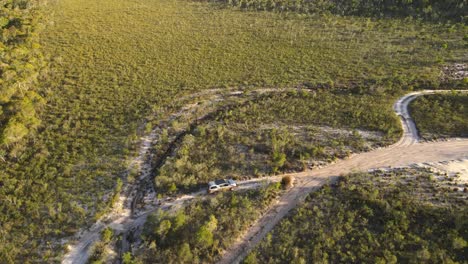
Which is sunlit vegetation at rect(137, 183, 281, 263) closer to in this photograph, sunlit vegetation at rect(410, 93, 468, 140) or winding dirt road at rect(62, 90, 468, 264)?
winding dirt road at rect(62, 90, 468, 264)

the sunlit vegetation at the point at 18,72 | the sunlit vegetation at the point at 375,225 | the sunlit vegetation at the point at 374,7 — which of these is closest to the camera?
the sunlit vegetation at the point at 375,225

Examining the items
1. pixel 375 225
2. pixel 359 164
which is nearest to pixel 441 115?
pixel 359 164

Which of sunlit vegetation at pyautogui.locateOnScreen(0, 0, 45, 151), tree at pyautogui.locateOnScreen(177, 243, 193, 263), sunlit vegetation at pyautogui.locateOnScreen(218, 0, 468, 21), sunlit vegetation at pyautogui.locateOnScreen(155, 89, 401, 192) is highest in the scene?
sunlit vegetation at pyautogui.locateOnScreen(218, 0, 468, 21)

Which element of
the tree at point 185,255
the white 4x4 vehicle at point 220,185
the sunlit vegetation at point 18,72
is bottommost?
the tree at point 185,255

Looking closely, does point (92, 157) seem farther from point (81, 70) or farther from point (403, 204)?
point (403, 204)

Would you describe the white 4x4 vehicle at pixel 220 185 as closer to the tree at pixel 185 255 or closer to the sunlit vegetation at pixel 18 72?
the tree at pixel 185 255

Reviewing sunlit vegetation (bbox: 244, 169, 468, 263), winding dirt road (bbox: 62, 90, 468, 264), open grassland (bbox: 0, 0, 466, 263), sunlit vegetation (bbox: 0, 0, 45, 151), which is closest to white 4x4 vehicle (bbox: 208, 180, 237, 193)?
winding dirt road (bbox: 62, 90, 468, 264)

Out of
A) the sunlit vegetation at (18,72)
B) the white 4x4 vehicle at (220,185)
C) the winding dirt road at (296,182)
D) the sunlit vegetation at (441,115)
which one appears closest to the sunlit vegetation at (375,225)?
the winding dirt road at (296,182)
